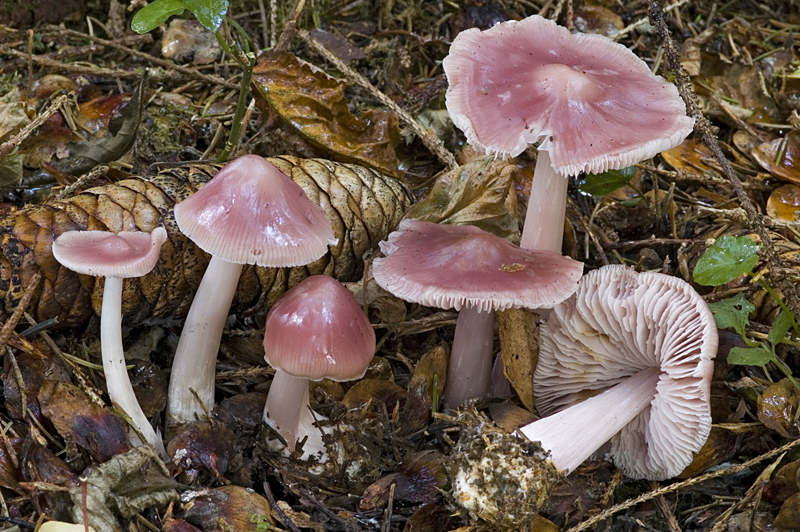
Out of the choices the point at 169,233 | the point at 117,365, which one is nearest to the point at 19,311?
the point at 117,365

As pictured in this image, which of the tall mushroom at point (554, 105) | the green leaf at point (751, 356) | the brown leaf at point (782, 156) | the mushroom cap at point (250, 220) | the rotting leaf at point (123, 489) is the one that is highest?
the tall mushroom at point (554, 105)

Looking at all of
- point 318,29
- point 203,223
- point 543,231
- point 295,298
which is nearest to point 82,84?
point 318,29

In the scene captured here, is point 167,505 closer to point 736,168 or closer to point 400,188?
Answer: point 400,188

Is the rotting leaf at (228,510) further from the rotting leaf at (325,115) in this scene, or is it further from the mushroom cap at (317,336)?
the rotting leaf at (325,115)

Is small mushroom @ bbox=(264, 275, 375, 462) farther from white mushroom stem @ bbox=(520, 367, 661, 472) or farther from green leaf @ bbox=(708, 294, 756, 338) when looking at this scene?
green leaf @ bbox=(708, 294, 756, 338)

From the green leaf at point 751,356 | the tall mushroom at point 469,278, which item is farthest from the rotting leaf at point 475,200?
the green leaf at point 751,356

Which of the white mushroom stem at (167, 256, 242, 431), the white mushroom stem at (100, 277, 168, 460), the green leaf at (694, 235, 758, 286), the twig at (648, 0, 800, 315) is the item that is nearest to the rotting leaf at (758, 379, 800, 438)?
the twig at (648, 0, 800, 315)

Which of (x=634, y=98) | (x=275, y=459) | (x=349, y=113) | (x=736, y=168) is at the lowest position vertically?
(x=275, y=459)
